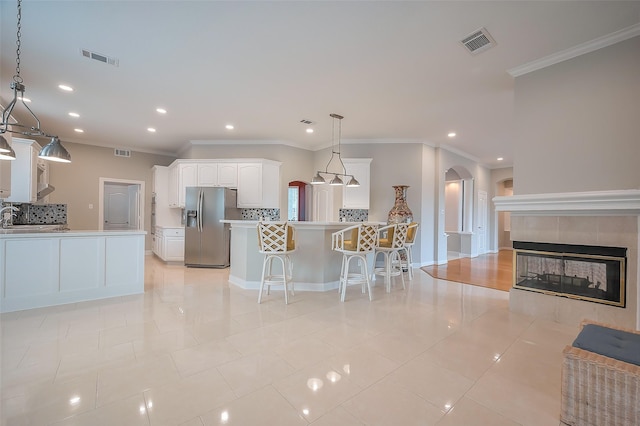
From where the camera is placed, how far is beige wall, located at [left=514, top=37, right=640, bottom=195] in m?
2.63

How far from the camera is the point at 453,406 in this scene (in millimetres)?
1631

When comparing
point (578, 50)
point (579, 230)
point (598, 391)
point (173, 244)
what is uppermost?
point (578, 50)

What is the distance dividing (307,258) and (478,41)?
3.30 m

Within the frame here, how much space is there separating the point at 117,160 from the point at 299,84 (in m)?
6.14

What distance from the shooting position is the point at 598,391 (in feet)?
4.54

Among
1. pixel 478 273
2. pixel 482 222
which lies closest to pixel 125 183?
pixel 478 273

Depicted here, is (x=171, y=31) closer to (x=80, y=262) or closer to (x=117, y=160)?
(x=80, y=262)

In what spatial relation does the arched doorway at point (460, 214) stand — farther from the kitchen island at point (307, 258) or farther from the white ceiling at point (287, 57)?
the kitchen island at point (307, 258)

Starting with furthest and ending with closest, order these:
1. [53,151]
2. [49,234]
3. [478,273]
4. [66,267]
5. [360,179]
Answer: [360,179], [478,273], [66,267], [49,234], [53,151]

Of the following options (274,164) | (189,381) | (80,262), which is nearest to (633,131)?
(189,381)

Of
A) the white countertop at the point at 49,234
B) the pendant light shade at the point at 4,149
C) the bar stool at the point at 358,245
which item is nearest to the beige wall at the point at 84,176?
the white countertop at the point at 49,234

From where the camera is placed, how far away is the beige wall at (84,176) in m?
6.52

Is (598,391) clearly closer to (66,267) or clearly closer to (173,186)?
(66,267)

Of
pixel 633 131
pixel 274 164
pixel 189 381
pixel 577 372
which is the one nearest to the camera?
pixel 577 372
